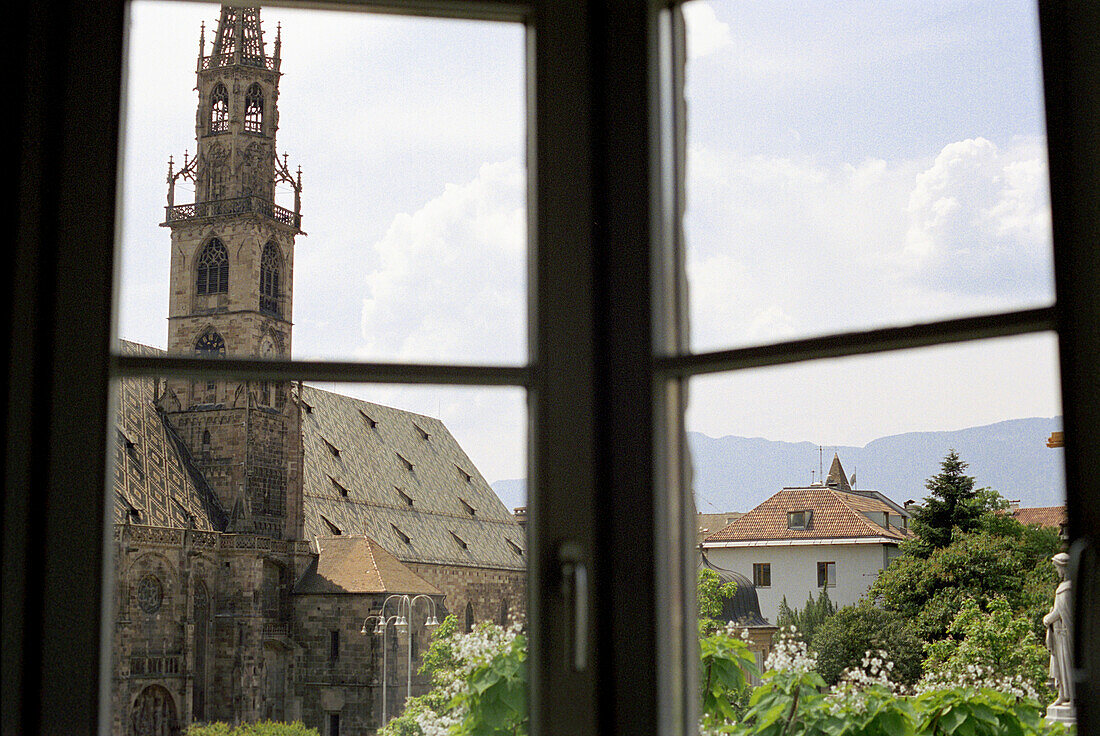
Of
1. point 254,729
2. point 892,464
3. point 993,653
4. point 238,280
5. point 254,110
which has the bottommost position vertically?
point 254,729

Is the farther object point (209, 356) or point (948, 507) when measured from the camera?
point (209, 356)

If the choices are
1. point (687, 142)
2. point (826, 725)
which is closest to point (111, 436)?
point (687, 142)

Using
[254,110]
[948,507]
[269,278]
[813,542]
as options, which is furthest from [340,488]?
[948,507]

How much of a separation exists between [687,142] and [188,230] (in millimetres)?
739

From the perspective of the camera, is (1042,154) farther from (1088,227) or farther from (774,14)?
(774,14)

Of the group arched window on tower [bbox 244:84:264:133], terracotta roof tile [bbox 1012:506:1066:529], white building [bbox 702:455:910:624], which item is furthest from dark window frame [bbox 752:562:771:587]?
arched window on tower [bbox 244:84:264:133]

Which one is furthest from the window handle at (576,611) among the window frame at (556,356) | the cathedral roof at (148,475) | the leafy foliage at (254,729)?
the cathedral roof at (148,475)

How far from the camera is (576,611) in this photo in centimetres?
137

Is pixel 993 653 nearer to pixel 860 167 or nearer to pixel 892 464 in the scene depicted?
pixel 892 464

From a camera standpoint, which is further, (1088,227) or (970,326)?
(970,326)

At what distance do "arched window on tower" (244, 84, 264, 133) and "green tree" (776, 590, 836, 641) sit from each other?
3.25ft

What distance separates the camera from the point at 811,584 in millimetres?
1352

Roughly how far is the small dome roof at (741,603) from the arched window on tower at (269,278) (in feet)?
2.38

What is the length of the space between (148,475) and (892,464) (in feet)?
3.30
